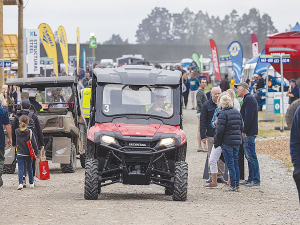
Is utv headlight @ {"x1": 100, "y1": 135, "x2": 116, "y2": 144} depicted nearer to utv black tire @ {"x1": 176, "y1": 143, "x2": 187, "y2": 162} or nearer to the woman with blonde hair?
utv black tire @ {"x1": 176, "y1": 143, "x2": 187, "y2": 162}

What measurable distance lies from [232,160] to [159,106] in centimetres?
180

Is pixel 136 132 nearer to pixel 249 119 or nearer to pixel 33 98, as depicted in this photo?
pixel 249 119

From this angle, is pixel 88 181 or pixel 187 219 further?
pixel 88 181

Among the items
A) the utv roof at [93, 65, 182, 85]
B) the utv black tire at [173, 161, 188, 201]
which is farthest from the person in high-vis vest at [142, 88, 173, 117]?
the utv black tire at [173, 161, 188, 201]

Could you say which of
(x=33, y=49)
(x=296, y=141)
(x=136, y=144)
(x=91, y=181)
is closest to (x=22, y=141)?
(x=91, y=181)

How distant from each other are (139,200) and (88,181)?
0.86m

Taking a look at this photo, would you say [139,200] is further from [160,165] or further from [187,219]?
[187,219]

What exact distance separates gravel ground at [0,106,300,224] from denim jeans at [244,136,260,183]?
0.26m

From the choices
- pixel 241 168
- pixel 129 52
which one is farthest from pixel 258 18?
pixel 241 168

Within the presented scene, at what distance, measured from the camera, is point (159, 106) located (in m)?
10.6

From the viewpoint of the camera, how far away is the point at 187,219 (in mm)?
8406

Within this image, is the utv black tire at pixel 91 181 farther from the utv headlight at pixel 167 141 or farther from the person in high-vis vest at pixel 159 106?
the person in high-vis vest at pixel 159 106

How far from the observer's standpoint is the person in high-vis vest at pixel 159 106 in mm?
10469

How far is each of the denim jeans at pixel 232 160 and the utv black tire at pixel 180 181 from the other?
151 cm
